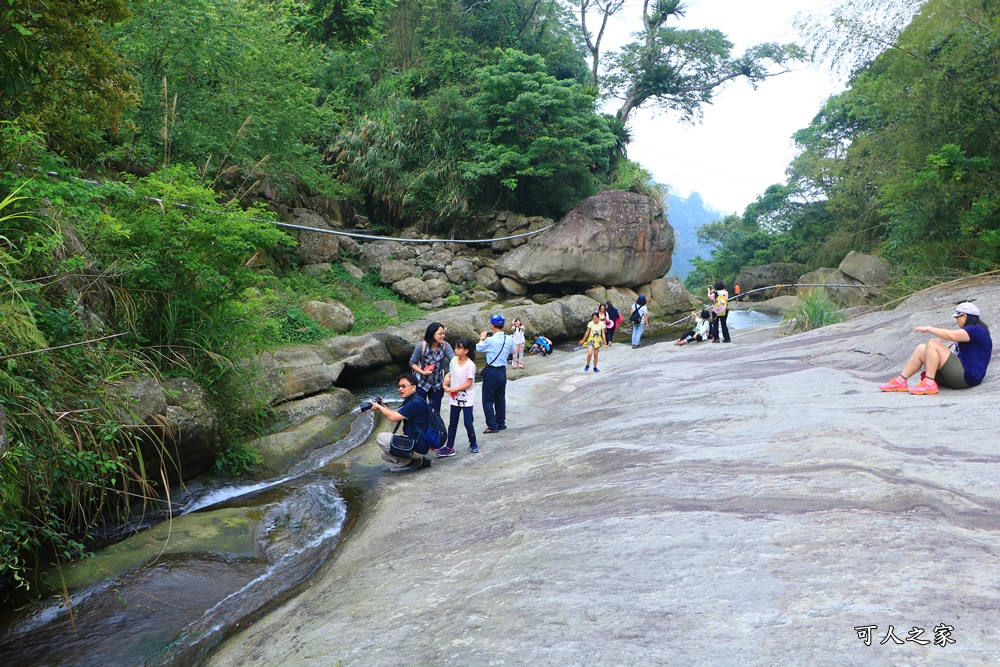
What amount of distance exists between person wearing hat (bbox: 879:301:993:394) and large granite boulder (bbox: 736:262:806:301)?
89.8ft

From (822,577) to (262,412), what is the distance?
22.3ft

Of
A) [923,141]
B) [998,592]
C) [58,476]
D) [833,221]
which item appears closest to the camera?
[998,592]

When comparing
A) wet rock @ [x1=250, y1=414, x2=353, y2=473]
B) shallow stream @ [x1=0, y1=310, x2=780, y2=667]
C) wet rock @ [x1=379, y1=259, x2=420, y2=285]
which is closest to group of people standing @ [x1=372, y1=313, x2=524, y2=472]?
shallow stream @ [x1=0, y1=310, x2=780, y2=667]

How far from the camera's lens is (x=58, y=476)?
459 cm

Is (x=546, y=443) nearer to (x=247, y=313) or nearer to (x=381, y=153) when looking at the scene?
(x=247, y=313)

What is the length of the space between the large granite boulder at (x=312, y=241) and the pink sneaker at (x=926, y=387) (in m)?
15.8

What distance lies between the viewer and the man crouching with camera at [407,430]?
7055 mm

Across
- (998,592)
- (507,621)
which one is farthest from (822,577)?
(507,621)

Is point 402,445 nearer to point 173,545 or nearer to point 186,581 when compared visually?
point 173,545

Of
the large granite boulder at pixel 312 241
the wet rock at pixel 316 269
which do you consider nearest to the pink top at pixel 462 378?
the wet rock at pixel 316 269

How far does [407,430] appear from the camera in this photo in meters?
7.27

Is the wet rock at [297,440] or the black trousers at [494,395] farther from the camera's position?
the black trousers at [494,395]

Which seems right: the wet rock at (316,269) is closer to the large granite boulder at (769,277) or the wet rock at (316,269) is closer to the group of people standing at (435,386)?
the group of people standing at (435,386)

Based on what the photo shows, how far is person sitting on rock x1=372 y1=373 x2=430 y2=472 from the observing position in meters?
7.01
